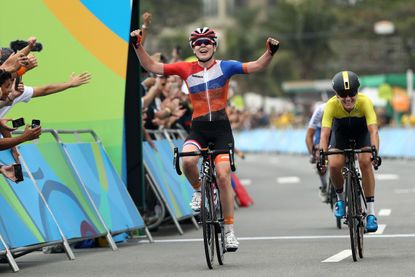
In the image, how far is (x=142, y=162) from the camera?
1695cm

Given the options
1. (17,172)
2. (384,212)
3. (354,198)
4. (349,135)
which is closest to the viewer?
(17,172)

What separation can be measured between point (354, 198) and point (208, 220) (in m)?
1.50

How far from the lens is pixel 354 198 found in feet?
43.6

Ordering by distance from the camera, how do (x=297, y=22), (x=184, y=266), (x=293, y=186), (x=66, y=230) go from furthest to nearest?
(x=297, y=22) < (x=293, y=186) < (x=66, y=230) < (x=184, y=266)

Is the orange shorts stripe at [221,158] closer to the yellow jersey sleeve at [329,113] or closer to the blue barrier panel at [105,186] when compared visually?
the yellow jersey sleeve at [329,113]

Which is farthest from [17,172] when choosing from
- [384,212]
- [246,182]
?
[246,182]

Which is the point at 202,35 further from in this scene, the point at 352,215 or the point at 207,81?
the point at 352,215

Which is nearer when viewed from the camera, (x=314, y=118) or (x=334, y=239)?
(x=334, y=239)

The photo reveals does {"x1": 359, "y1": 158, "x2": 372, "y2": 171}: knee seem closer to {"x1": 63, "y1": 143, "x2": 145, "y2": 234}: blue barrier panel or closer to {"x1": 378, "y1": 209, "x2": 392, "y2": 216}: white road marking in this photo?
{"x1": 63, "y1": 143, "x2": 145, "y2": 234}: blue barrier panel

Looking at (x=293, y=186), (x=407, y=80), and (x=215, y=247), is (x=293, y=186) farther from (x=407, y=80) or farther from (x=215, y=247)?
(x=407, y=80)

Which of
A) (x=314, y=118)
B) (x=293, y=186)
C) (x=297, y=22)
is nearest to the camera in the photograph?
(x=314, y=118)

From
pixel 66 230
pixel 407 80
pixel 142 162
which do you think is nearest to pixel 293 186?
pixel 142 162

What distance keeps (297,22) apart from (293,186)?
58978mm

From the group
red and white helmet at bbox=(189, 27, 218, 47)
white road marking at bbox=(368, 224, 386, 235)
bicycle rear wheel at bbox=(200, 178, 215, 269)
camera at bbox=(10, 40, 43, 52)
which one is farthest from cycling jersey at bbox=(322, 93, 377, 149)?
camera at bbox=(10, 40, 43, 52)
